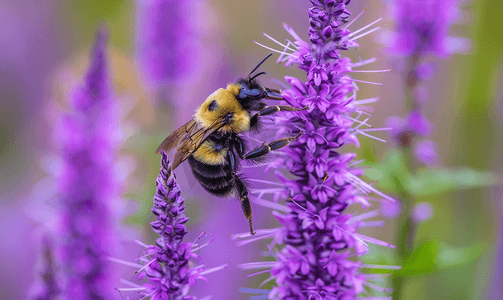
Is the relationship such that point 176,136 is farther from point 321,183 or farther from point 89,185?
point 321,183

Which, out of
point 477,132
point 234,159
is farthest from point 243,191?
point 477,132

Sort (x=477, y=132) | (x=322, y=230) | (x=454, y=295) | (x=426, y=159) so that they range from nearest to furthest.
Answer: (x=322, y=230) < (x=426, y=159) < (x=454, y=295) < (x=477, y=132)

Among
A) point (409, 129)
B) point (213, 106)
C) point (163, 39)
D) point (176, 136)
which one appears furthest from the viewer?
point (163, 39)

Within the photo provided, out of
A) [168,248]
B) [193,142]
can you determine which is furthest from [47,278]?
[193,142]

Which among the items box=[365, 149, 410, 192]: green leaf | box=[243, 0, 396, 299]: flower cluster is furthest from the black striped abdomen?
box=[365, 149, 410, 192]: green leaf

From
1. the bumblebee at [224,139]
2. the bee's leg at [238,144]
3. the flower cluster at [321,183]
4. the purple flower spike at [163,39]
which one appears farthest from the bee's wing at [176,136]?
the purple flower spike at [163,39]

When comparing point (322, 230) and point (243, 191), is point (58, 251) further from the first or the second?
point (322, 230)

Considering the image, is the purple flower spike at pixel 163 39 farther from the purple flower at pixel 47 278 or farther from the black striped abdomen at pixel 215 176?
the purple flower at pixel 47 278
